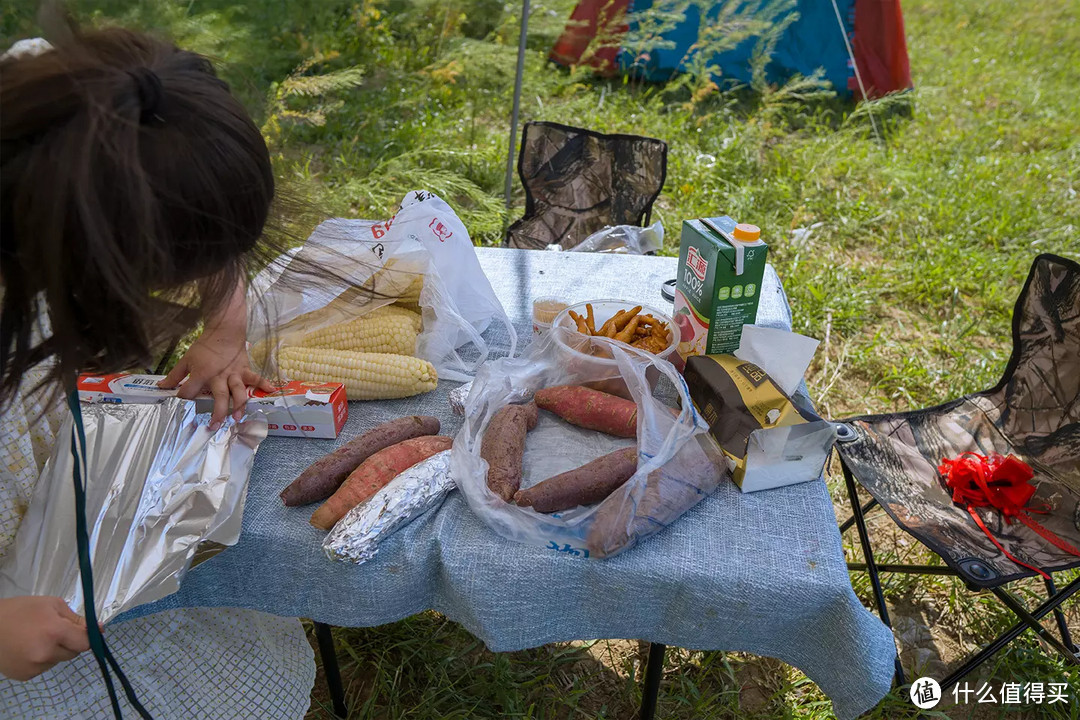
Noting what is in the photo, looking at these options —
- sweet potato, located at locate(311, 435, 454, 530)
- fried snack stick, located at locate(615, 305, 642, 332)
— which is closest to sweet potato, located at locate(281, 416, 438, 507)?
sweet potato, located at locate(311, 435, 454, 530)

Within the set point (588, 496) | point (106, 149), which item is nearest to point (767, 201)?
point (588, 496)

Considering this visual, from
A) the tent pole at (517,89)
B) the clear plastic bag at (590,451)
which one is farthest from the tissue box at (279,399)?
the tent pole at (517,89)

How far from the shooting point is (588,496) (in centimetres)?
135

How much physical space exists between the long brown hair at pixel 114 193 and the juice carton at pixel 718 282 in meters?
0.93

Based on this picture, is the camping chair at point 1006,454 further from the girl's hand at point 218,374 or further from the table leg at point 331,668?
the girl's hand at point 218,374

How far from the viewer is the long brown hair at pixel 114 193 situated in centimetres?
89

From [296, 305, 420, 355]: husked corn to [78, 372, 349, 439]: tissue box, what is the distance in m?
0.19

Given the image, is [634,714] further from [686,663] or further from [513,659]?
[513,659]

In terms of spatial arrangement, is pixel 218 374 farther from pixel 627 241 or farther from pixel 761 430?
pixel 627 241

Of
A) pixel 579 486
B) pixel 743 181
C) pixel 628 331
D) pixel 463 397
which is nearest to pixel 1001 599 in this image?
pixel 628 331

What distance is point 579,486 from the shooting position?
1.34 m

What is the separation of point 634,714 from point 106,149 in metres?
1.85

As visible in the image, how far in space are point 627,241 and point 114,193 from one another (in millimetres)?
2085

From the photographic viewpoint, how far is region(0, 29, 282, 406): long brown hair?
0.89 metres
